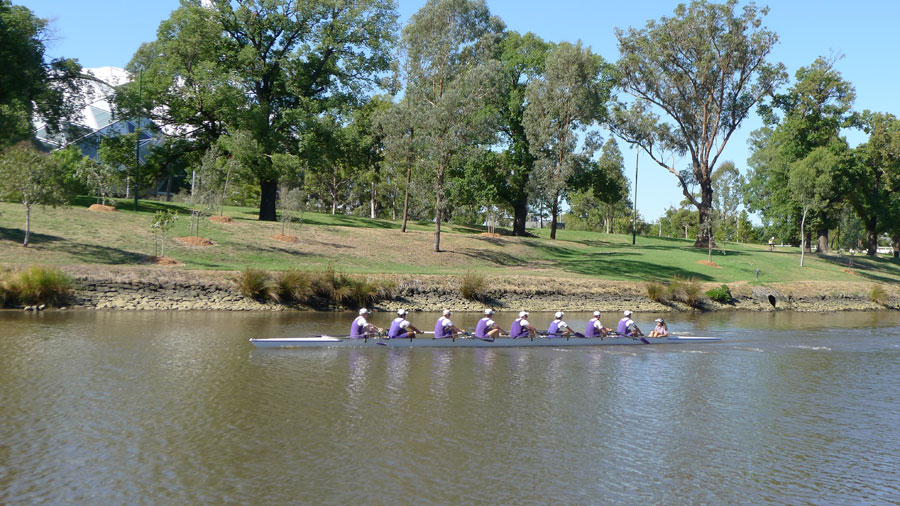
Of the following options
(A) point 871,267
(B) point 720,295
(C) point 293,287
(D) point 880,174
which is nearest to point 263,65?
(C) point 293,287

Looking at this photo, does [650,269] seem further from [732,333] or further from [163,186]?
[163,186]

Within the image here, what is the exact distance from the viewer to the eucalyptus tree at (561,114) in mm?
56094

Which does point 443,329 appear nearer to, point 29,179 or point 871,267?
point 29,179

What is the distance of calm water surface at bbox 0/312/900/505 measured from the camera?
10.9m

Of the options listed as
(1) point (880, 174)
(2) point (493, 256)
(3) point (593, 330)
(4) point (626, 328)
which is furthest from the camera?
(1) point (880, 174)

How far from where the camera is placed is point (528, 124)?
58469 mm

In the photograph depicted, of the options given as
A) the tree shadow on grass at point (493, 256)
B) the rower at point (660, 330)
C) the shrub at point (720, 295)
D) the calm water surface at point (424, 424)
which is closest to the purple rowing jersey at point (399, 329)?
the calm water surface at point (424, 424)

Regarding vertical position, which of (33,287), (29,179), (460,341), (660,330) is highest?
(29,179)

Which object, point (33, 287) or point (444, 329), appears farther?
point (33, 287)

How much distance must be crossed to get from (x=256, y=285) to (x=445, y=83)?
25279 mm

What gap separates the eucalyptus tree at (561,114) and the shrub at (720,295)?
1661 cm

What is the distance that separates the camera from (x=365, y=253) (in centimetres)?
4394

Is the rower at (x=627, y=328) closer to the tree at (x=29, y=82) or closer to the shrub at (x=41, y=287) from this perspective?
the shrub at (x=41, y=287)

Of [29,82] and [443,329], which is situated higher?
[29,82]
